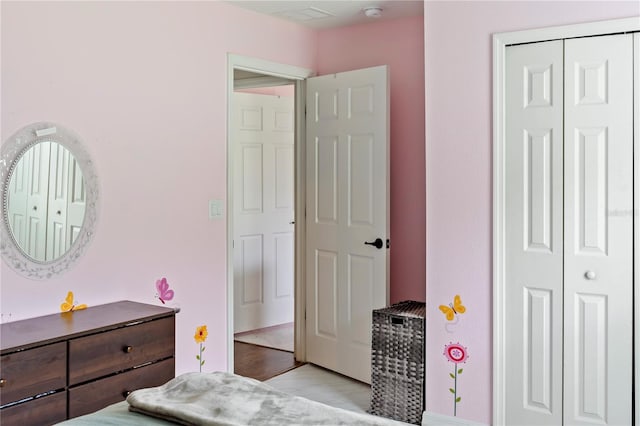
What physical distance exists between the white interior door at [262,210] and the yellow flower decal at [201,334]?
1.57 m

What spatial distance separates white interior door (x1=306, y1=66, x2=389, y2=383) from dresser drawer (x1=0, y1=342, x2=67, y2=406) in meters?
2.05

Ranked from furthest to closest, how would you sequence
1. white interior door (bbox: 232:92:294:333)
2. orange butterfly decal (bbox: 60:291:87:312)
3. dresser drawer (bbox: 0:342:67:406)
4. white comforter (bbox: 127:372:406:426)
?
white interior door (bbox: 232:92:294:333), orange butterfly decal (bbox: 60:291:87:312), dresser drawer (bbox: 0:342:67:406), white comforter (bbox: 127:372:406:426)

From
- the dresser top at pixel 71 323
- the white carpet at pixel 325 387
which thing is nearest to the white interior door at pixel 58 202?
the dresser top at pixel 71 323

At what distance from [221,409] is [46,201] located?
165 cm

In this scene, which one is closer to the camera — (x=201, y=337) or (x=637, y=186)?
(x=637, y=186)

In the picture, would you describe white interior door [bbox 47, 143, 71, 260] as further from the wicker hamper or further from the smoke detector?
the smoke detector

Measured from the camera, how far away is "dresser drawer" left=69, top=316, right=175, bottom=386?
2553 mm

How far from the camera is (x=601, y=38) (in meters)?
2.87

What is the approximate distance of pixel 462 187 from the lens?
3225mm

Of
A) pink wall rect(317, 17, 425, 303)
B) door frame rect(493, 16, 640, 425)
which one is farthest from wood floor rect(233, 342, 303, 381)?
door frame rect(493, 16, 640, 425)

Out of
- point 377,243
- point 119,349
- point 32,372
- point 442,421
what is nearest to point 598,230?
point 442,421

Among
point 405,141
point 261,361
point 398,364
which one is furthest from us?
point 261,361

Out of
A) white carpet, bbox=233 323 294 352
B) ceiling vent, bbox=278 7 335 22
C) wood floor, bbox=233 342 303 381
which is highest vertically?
ceiling vent, bbox=278 7 335 22

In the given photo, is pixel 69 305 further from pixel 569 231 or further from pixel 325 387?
pixel 569 231
